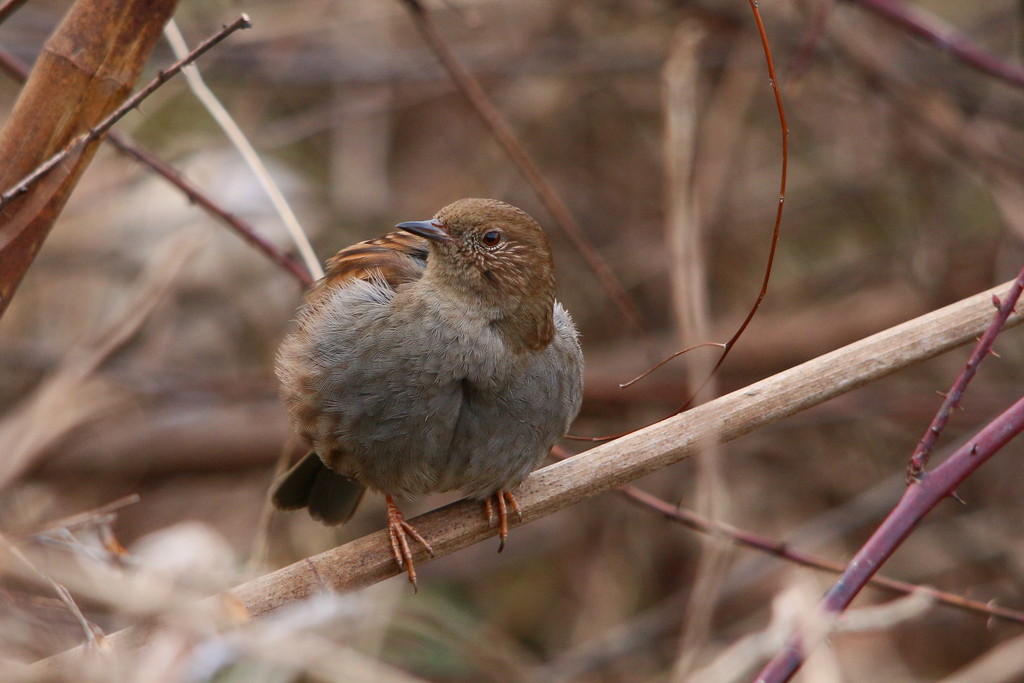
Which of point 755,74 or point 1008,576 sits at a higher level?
point 755,74

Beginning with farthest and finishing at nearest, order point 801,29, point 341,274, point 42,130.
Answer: point 801,29, point 341,274, point 42,130

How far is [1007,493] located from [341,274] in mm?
4082

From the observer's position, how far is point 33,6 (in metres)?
6.33

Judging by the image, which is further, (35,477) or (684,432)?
(35,477)

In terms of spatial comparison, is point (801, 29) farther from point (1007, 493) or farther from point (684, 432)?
point (684, 432)

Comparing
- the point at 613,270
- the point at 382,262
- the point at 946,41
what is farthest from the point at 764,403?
the point at 613,270

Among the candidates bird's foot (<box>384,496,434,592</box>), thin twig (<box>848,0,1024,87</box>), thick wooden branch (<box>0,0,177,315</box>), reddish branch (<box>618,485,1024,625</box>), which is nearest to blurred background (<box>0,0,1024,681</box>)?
thin twig (<box>848,0,1024,87</box>)

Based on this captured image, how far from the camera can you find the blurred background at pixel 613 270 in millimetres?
5582

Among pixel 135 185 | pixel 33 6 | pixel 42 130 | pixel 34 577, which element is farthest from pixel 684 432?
pixel 33 6

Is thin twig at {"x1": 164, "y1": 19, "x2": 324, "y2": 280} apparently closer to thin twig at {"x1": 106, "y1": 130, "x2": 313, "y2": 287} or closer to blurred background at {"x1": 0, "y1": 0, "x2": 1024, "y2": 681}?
thin twig at {"x1": 106, "y1": 130, "x2": 313, "y2": 287}

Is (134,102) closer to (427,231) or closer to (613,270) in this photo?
(427,231)

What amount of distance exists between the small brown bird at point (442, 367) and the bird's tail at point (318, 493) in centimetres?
39

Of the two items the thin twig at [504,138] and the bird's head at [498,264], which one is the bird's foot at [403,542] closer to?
the bird's head at [498,264]

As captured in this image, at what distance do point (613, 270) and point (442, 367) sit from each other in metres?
3.65
